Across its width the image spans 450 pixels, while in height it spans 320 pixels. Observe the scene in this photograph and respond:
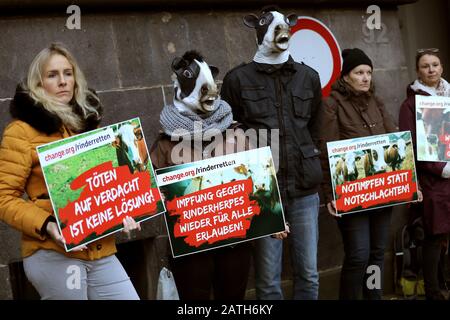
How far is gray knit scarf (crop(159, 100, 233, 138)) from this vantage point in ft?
16.0

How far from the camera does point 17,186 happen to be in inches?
164

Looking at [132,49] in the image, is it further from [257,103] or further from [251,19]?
[257,103]

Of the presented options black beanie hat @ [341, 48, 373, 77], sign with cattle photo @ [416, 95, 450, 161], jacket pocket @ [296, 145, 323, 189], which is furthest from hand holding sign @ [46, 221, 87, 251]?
sign with cattle photo @ [416, 95, 450, 161]

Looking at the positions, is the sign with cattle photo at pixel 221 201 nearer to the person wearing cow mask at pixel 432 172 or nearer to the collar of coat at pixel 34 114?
the collar of coat at pixel 34 114

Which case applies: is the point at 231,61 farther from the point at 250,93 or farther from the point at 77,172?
the point at 77,172

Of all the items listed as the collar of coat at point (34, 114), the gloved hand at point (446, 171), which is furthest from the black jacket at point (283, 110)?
the collar of coat at point (34, 114)

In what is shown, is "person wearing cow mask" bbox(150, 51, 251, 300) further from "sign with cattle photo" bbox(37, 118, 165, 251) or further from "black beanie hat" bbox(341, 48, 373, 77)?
"black beanie hat" bbox(341, 48, 373, 77)

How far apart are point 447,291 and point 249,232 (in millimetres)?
2675

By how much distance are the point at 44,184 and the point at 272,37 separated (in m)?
1.92

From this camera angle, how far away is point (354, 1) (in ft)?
24.6

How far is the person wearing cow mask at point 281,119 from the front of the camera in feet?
17.8

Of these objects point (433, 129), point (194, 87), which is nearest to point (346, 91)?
point (433, 129)
